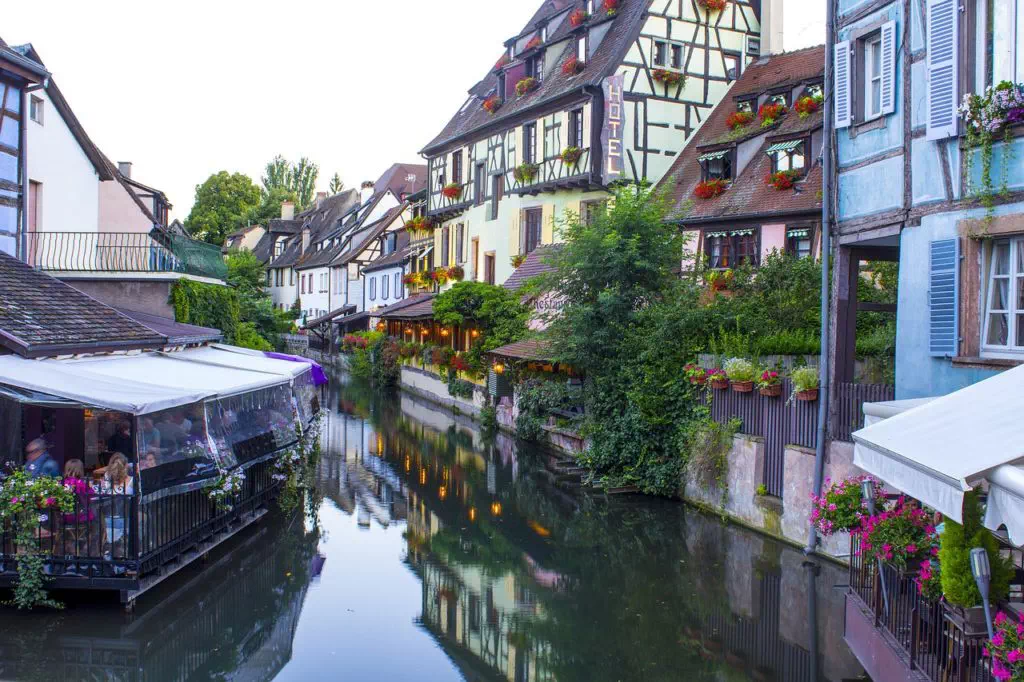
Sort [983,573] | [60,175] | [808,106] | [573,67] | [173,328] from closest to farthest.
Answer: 1. [983,573]
2. [173,328]
3. [60,175]
4. [808,106]
5. [573,67]

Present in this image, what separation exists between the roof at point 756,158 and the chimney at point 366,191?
37.5m

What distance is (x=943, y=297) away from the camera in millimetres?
9641

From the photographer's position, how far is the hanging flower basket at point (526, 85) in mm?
30198

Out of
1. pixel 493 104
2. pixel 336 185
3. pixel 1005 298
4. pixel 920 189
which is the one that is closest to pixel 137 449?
pixel 920 189

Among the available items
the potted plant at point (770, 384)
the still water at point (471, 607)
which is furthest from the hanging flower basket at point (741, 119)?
the potted plant at point (770, 384)

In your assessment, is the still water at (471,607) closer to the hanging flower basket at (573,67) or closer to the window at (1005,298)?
the window at (1005,298)

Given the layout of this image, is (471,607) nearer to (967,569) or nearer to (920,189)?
(967,569)

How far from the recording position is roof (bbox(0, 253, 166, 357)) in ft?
35.9

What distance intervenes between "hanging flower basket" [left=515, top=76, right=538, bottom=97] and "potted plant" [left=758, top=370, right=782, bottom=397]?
63.0ft

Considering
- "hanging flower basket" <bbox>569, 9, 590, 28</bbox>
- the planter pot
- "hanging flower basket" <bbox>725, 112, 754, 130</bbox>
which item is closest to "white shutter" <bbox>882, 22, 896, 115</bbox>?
the planter pot

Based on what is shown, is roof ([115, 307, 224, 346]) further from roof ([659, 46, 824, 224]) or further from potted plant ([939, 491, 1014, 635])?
potted plant ([939, 491, 1014, 635])

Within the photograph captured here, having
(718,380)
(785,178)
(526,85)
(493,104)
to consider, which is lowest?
(718,380)

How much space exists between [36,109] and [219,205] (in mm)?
53994

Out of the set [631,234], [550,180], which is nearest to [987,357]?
[631,234]
